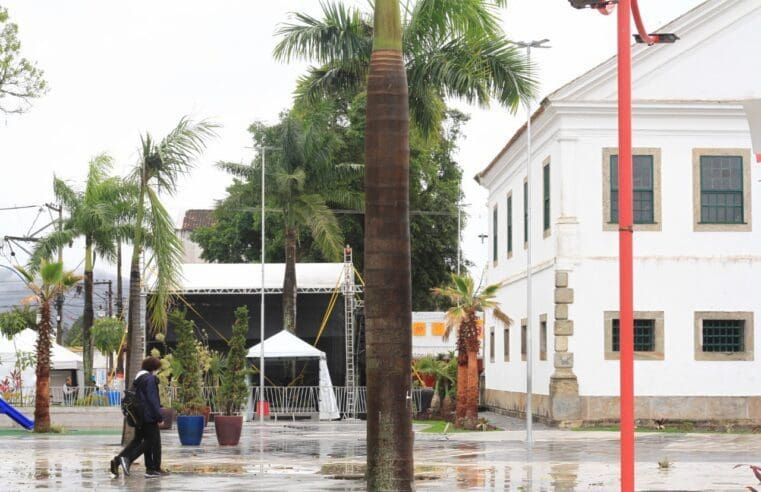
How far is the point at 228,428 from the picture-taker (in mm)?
24531

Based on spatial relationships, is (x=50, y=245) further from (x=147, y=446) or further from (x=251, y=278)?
(x=147, y=446)

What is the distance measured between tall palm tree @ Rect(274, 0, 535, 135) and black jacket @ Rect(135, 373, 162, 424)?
6.82 m

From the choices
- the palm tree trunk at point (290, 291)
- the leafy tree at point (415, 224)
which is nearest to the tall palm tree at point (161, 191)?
the palm tree trunk at point (290, 291)

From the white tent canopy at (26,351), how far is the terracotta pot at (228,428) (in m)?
15.9

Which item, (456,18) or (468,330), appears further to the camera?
(468,330)

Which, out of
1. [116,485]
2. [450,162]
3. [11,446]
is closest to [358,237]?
[450,162]

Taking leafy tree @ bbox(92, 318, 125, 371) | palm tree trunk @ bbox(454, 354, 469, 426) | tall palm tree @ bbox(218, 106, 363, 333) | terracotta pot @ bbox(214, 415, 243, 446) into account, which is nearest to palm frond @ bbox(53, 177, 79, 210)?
tall palm tree @ bbox(218, 106, 363, 333)

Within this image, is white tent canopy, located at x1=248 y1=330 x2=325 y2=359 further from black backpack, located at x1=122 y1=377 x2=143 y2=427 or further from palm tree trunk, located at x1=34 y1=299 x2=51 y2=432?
black backpack, located at x1=122 y1=377 x2=143 y2=427

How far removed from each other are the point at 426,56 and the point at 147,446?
33.6 feet

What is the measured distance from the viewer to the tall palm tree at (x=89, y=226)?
133ft

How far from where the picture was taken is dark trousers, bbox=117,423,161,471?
57.4 feet

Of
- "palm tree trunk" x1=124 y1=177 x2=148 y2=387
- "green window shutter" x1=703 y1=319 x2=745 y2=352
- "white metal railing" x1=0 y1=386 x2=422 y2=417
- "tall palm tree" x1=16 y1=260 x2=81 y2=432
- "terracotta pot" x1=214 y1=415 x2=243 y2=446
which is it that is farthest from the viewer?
"white metal railing" x1=0 y1=386 x2=422 y2=417

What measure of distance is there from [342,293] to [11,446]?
21.3m

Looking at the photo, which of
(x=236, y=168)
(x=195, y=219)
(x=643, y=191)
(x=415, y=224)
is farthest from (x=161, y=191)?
(x=195, y=219)
